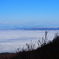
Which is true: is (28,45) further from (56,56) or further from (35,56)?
(56,56)

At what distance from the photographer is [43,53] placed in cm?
1267

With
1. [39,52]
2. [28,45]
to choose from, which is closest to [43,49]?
[39,52]

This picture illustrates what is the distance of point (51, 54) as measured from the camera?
40.2ft

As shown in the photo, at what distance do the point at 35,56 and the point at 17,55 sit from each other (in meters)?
1.42

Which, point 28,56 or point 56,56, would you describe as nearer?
point 56,56

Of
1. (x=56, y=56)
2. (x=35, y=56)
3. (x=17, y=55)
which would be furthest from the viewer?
(x=17, y=55)

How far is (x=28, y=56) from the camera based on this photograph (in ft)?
43.3

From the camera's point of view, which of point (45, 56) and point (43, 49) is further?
point (43, 49)

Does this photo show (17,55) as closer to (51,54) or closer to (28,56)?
(28,56)

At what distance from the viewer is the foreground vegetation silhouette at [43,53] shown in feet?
40.3

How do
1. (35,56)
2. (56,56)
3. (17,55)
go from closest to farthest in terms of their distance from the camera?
1. (56,56)
2. (35,56)
3. (17,55)

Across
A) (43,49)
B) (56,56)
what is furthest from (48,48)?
(56,56)

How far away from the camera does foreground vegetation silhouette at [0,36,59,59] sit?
12.3 m

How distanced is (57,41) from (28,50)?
52.4 inches
